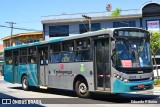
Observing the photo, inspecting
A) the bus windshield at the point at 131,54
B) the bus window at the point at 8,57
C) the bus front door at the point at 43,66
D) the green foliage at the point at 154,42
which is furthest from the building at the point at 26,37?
the bus windshield at the point at 131,54

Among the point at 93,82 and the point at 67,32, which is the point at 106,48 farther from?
the point at 67,32

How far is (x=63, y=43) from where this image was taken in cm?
1636

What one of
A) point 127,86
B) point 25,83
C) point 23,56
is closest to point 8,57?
point 23,56

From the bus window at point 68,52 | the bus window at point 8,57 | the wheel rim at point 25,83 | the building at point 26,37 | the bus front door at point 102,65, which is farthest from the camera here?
the building at point 26,37

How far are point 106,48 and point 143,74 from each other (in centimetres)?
185

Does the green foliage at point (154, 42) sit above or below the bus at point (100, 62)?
above

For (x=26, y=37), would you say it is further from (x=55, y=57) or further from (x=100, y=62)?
(x=100, y=62)

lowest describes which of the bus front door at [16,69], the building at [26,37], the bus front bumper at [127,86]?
the bus front bumper at [127,86]

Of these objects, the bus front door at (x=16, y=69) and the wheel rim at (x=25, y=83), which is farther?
the bus front door at (x=16, y=69)

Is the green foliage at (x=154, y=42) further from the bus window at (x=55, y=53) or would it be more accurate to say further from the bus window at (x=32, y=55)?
the bus window at (x=55, y=53)

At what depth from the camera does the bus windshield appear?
1298 centimetres

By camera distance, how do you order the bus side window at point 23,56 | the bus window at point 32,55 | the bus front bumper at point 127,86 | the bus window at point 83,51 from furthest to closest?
the bus side window at point 23,56 < the bus window at point 32,55 < the bus window at point 83,51 < the bus front bumper at point 127,86

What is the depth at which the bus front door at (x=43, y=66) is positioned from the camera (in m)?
18.1

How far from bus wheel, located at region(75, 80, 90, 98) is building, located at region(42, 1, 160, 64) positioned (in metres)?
26.2
